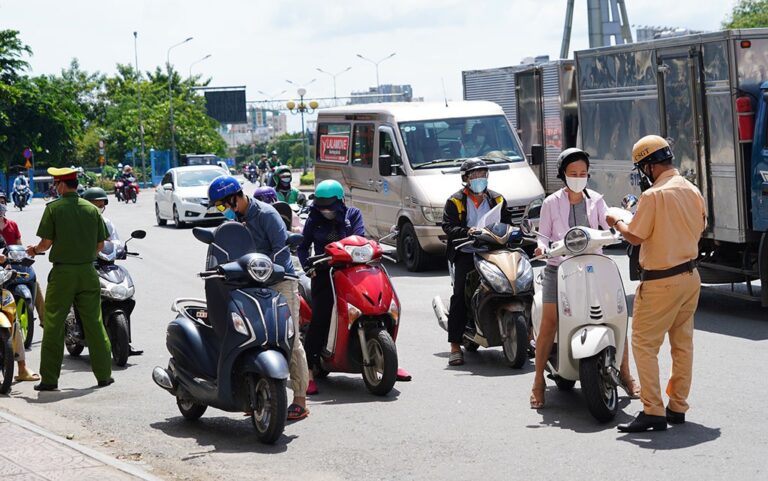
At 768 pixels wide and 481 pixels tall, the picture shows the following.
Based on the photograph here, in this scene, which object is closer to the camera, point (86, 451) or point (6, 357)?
point (86, 451)

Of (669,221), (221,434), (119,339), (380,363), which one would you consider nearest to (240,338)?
(221,434)

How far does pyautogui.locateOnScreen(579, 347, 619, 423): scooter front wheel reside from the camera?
775 cm

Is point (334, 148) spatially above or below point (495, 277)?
above

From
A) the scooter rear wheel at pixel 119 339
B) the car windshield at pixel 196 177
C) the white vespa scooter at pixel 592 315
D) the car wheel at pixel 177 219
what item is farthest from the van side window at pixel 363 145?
the car windshield at pixel 196 177

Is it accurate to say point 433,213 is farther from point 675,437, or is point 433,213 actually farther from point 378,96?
point 378,96

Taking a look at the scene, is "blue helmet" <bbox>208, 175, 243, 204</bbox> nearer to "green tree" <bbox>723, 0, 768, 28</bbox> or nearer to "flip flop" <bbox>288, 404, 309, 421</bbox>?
"flip flop" <bbox>288, 404, 309, 421</bbox>

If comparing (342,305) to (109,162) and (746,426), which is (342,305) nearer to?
(746,426)

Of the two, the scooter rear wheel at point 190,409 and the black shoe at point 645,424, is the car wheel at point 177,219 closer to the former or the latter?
the scooter rear wheel at point 190,409

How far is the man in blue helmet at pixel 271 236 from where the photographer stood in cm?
849

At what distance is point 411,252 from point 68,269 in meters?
9.06

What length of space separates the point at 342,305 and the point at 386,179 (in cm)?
969

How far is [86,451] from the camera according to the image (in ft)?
24.8

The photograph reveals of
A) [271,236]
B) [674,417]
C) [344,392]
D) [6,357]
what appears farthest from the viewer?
[6,357]

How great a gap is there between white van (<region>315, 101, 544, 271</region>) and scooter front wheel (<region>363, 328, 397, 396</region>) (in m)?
8.45
